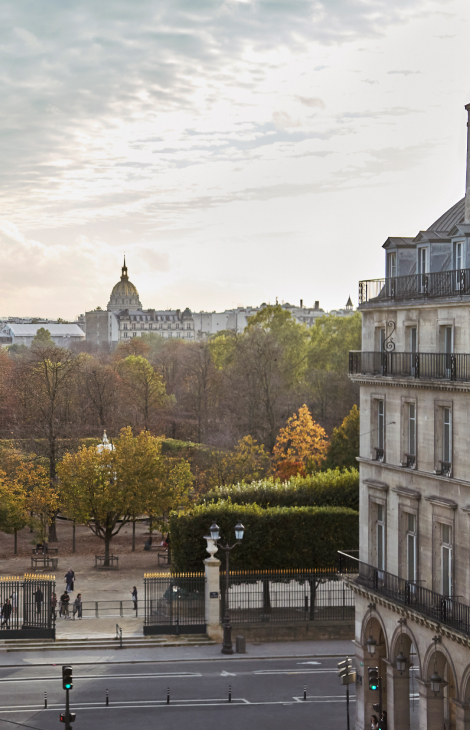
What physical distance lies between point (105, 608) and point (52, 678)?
7.59 metres

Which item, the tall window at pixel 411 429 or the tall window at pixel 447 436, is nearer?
the tall window at pixel 447 436

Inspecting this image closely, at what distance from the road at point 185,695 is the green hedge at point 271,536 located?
17.8 ft

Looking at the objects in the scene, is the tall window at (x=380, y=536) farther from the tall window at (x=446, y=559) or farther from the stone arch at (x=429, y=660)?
the stone arch at (x=429, y=660)

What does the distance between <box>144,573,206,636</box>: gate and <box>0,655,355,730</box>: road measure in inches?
121

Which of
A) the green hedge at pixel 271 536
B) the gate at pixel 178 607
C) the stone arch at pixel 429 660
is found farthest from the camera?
the green hedge at pixel 271 536

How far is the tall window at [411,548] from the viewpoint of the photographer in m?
26.1

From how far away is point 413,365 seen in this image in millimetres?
26672

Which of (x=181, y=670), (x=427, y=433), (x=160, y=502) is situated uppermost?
(x=427, y=433)

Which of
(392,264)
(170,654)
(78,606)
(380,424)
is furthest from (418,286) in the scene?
(78,606)

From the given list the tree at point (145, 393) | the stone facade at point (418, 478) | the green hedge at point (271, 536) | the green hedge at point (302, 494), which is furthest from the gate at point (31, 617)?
the tree at point (145, 393)

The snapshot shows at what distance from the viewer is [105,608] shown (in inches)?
1575

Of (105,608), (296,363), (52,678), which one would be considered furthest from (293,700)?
(296,363)

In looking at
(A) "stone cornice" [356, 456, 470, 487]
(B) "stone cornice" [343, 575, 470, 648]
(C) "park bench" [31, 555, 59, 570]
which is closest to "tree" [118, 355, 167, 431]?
(C) "park bench" [31, 555, 59, 570]

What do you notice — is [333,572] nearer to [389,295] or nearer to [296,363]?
[389,295]
